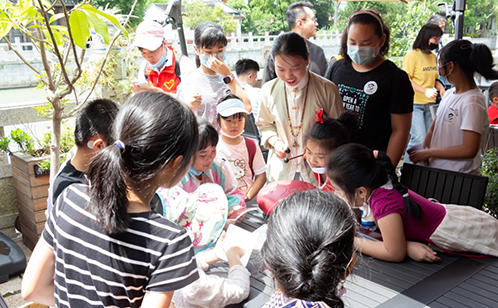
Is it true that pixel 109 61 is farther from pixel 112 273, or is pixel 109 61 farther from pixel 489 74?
pixel 112 273

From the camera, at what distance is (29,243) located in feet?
11.4

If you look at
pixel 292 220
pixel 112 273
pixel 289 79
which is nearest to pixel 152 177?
pixel 112 273

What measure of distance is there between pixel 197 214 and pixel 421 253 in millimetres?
1034

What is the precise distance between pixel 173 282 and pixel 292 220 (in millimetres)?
326

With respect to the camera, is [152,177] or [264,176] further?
[264,176]

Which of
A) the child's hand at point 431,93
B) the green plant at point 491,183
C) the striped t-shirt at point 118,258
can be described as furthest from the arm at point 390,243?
the child's hand at point 431,93

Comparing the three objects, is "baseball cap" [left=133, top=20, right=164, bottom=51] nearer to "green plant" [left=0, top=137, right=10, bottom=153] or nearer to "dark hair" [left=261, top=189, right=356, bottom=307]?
"green plant" [left=0, top=137, right=10, bottom=153]

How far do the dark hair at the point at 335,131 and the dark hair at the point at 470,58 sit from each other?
76 cm

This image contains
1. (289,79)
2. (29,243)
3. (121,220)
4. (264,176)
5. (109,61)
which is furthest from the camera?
(109,61)

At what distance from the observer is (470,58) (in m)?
2.54

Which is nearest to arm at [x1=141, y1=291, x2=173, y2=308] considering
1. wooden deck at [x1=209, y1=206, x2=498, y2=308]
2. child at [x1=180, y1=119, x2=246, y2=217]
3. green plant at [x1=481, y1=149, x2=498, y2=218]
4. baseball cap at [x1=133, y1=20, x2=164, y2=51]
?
wooden deck at [x1=209, y1=206, x2=498, y2=308]

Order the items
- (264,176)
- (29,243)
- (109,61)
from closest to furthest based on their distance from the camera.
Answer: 1. (264,176)
2. (29,243)
3. (109,61)

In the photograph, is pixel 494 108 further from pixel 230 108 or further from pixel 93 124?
pixel 93 124

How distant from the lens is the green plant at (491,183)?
3097 mm
